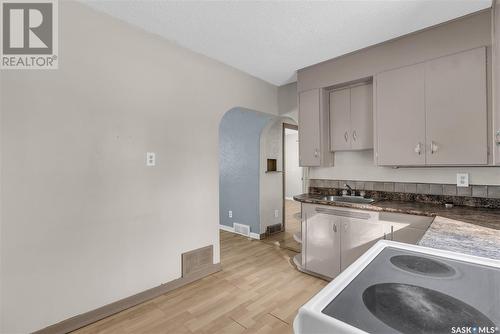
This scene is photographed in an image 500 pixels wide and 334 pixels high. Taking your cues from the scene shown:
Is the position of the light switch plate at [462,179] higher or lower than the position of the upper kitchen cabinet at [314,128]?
lower

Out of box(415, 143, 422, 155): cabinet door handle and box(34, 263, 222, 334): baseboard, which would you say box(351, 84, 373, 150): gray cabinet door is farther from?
box(34, 263, 222, 334): baseboard

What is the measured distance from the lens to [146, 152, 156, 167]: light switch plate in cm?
224

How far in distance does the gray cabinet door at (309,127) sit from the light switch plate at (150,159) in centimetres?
178

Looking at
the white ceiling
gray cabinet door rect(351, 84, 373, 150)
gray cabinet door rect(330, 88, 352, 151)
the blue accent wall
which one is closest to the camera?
the white ceiling

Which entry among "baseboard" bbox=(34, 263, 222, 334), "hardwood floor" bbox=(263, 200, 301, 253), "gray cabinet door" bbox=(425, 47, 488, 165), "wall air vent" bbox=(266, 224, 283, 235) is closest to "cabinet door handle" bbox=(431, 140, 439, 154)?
"gray cabinet door" bbox=(425, 47, 488, 165)

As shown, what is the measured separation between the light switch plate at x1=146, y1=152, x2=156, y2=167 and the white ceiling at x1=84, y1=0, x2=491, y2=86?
114cm

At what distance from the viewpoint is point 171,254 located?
241 cm

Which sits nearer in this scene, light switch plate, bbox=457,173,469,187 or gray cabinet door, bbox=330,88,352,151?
light switch plate, bbox=457,173,469,187

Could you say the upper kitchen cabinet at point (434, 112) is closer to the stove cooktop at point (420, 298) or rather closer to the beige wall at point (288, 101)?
the beige wall at point (288, 101)

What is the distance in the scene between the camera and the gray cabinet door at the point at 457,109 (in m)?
1.99

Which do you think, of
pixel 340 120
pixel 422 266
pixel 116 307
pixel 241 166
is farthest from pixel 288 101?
pixel 116 307

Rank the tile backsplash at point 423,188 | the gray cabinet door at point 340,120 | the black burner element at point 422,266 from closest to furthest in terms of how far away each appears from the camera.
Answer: the black burner element at point 422,266, the tile backsplash at point 423,188, the gray cabinet door at point 340,120

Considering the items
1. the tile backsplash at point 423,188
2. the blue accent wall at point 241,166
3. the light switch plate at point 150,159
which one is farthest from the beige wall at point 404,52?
the light switch plate at point 150,159

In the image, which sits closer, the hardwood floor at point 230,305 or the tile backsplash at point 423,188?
the hardwood floor at point 230,305
